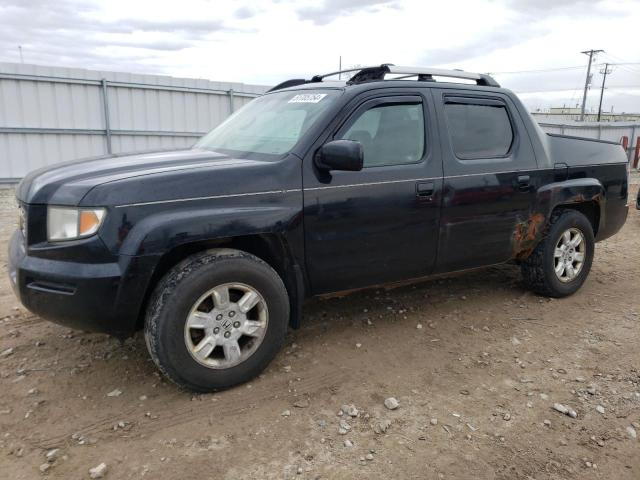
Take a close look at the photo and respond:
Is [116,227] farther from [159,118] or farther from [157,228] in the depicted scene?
[159,118]

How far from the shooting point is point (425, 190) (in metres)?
3.56

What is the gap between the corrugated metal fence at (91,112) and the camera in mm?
11031

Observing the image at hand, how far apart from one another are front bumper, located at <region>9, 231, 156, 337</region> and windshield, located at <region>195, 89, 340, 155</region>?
1.18 meters

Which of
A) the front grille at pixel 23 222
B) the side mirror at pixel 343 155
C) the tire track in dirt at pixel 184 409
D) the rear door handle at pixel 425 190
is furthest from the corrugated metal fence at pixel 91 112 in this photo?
the tire track in dirt at pixel 184 409

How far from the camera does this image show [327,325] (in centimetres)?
400

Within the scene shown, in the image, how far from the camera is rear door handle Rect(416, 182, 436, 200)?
3537 mm

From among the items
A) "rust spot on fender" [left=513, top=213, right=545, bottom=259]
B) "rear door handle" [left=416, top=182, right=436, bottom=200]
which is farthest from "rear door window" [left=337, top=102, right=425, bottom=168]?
"rust spot on fender" [left=513, top=213, right=545, bottom=259]

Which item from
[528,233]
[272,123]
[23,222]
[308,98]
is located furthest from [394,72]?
[23,222]

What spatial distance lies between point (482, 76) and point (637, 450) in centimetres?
305

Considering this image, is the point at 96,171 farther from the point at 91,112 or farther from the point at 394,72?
the point at 91,112

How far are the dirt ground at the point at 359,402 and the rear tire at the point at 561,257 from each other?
31cm

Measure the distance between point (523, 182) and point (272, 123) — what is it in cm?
207

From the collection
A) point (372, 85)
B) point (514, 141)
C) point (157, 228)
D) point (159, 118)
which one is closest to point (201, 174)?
point (157, 228)

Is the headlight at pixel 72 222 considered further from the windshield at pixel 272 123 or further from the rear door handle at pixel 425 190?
the rear door handle at pixel 425 190
